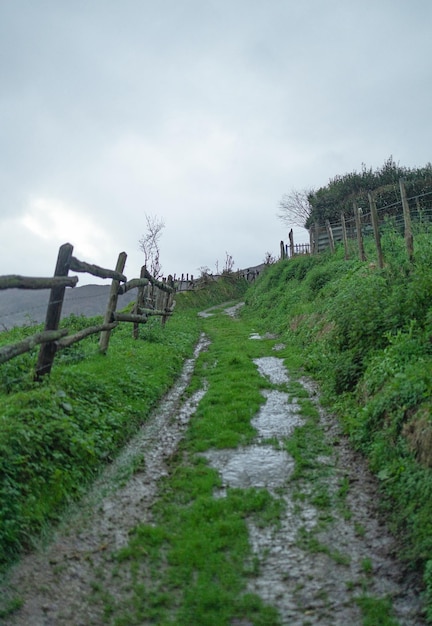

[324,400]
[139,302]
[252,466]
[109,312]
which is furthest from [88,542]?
[139,302]

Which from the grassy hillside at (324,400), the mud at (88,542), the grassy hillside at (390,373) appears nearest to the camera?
the mud at (88,542)

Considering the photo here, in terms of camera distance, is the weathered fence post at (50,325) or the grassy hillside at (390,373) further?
the weathered fence post at (50,325)

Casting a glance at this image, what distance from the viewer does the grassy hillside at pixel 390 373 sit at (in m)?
5.02

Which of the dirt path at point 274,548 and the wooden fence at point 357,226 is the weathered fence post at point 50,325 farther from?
the wooden fence at point 357,226

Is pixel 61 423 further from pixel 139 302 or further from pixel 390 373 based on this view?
pixel 139 302

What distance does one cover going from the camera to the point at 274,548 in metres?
4.59

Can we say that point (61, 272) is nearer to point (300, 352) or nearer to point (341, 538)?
point (341, 538)

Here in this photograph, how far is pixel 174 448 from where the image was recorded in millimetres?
7145

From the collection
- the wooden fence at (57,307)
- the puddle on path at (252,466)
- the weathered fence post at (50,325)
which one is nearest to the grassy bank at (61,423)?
the weathered fence post at (50,325)

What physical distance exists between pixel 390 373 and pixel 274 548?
371 centimetres

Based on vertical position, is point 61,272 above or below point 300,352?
above

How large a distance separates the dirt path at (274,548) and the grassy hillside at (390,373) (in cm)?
27

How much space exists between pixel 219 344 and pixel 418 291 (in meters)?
8.56


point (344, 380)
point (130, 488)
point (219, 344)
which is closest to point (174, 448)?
point (130, 488)
